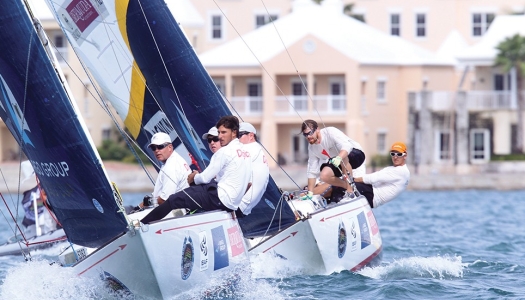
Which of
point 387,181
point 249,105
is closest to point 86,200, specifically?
point 387,181

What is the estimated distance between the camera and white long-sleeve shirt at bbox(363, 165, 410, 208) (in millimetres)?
15734

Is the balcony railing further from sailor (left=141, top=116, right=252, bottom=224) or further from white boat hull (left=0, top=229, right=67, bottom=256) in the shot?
sailor (left=141, top=116, right=252, bottom=224)

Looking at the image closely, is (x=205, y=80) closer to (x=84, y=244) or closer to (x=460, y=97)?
(x=84, y=244)

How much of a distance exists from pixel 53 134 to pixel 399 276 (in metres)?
4.92

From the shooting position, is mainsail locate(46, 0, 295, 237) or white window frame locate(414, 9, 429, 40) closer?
mainsail locate(46, 0, 295, 237)

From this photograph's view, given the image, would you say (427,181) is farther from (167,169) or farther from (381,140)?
(167,169)

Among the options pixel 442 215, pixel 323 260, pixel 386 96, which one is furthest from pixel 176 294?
pixel 386 96

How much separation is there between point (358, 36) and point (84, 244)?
40.2m

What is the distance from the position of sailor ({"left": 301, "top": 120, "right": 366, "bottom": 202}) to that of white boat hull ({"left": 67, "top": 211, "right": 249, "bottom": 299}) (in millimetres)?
3167

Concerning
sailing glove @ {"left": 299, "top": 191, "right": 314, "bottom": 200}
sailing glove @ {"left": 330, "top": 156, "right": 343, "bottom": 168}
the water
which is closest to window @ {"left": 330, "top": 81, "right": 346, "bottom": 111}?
the water

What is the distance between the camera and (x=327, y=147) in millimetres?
15664

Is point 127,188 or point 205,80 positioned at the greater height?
point 205,80

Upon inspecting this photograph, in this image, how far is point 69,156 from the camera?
11719mm

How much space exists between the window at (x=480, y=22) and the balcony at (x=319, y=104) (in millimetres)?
13628
